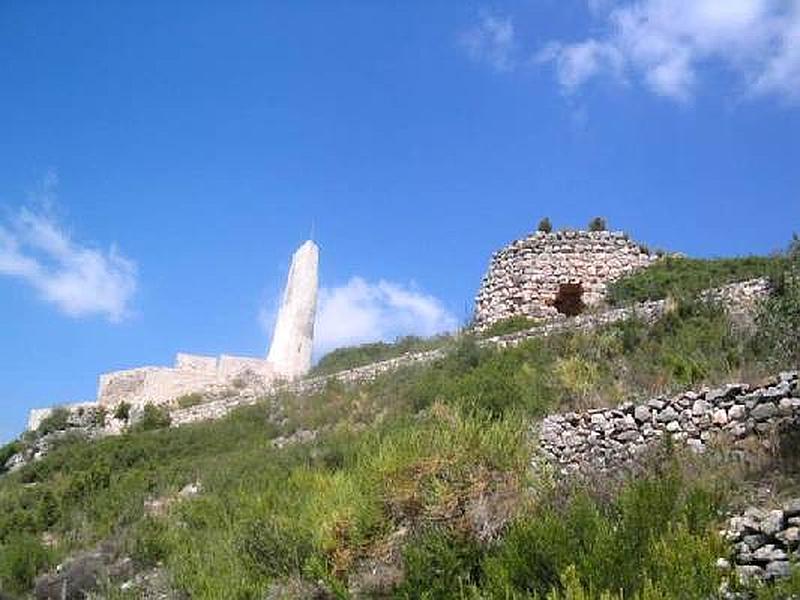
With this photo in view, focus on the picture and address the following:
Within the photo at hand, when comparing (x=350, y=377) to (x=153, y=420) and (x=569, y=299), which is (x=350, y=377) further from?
(x=569, y=299)

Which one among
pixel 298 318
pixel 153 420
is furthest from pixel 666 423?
pixel 298 318

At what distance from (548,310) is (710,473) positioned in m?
14.5

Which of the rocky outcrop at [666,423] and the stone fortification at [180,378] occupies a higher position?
the stone fortification at [180,378]

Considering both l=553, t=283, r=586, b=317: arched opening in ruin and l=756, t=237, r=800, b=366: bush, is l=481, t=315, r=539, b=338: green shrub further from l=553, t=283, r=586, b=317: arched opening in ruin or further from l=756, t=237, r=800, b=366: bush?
l=756, t=237, r=800, b=366: bush

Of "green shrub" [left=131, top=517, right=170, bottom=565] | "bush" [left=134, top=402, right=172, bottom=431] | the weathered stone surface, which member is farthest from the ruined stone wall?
"green shrub" [left=131, top=517, right=170, bottom=565]

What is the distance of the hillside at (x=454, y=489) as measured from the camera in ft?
20.6

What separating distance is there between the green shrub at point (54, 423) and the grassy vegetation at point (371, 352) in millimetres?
7584

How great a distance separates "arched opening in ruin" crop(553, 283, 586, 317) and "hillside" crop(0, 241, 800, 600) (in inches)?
161

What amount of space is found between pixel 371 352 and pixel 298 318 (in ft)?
14.6

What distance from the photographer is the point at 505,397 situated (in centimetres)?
1191

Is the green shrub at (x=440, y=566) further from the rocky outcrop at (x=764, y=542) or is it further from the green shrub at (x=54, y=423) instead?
the green shrub at (x=54, y=423)

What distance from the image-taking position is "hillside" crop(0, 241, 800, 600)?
6.28 m

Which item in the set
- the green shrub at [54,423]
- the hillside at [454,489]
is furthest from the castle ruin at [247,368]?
the hillside at [454,489]

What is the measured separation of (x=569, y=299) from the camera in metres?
22.5
